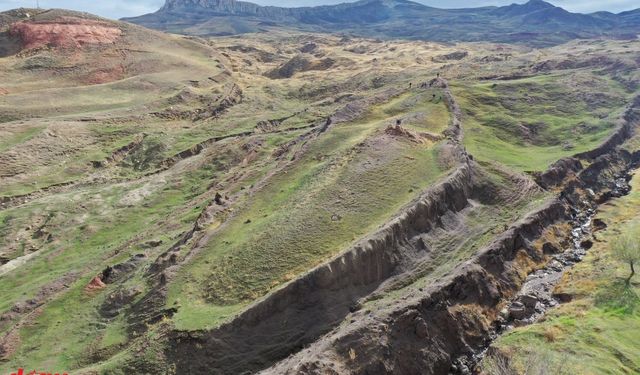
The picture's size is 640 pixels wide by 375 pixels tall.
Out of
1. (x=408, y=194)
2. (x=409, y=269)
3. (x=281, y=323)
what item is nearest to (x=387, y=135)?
(x=408, y=194)

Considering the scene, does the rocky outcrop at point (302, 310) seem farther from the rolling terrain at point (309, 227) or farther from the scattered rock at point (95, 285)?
the scattered rock at point (95, 285)

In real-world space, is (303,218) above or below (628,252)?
above

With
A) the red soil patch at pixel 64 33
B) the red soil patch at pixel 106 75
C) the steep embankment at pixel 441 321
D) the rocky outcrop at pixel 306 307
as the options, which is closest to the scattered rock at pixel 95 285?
the rocky outcrop at pixel 306 307

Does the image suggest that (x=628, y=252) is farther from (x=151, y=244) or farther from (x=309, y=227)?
(x=151, y=244)

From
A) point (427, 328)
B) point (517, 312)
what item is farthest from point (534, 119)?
point (427, 328)

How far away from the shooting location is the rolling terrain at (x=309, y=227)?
111 ft

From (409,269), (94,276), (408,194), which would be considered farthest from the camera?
(408,194)

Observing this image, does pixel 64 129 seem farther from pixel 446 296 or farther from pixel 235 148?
pixel 446 296

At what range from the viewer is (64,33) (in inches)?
4796

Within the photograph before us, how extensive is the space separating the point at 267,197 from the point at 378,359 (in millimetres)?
22104

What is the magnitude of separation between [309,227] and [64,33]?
357 ft

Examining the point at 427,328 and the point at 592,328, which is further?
the point at 592,328

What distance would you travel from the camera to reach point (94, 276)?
144 feet

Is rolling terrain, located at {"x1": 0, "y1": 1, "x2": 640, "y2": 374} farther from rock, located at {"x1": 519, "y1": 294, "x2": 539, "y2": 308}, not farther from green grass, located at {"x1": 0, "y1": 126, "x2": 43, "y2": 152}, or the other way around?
rock, located at {"x1": 519, "y1": 294, "x2": 539, "y2": 308}
